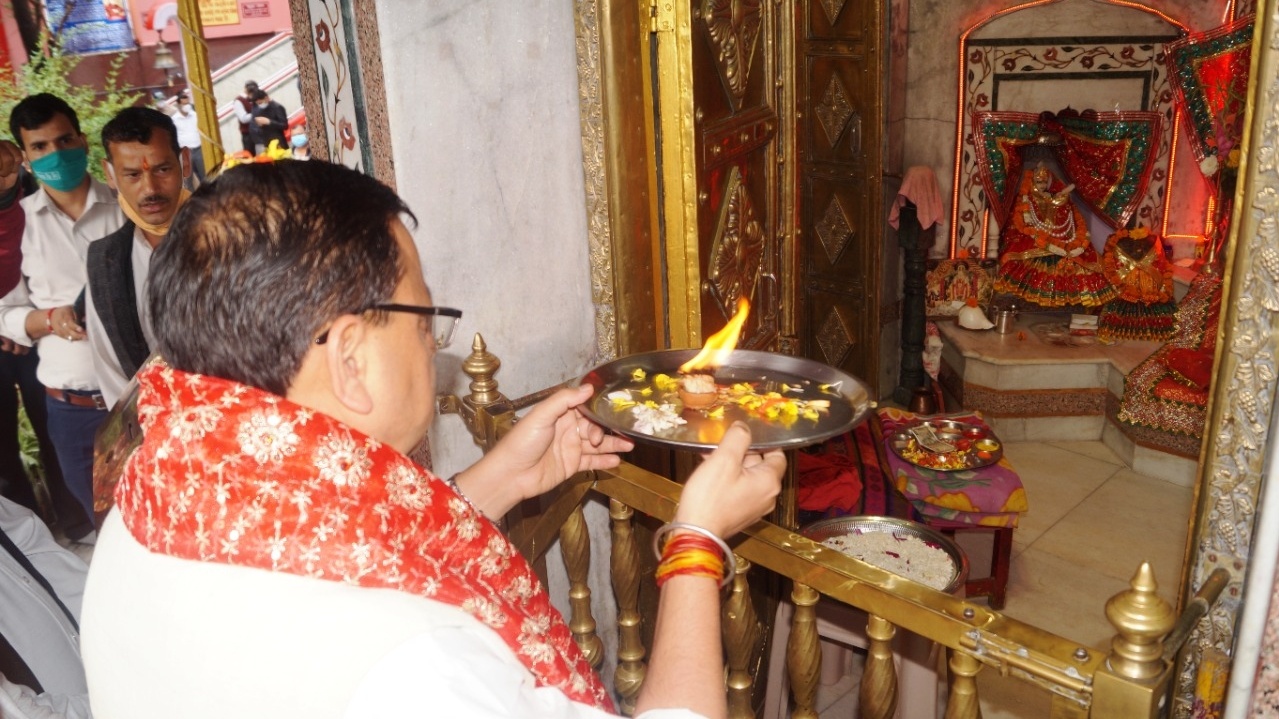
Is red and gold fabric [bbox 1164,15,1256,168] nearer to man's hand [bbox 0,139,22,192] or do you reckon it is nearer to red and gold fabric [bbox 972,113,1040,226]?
red and gold fabric [bbox 972,113,1040,226]

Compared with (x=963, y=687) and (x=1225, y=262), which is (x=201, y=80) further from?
(x=1225, y=262)

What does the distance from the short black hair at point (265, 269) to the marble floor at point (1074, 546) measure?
10.7 feet

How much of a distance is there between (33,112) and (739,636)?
1991mm

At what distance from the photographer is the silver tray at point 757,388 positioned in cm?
179

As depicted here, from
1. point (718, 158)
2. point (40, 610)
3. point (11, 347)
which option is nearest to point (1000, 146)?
point (718, 158)

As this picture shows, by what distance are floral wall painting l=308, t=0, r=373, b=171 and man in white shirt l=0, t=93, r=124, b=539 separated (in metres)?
0.56

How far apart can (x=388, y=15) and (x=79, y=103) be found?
765 millimetres

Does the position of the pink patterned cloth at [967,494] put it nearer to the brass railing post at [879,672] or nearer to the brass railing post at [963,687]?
the brass railing post at [879,672]

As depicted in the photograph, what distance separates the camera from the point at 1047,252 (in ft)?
23.3

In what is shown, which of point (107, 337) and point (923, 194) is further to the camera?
point (923, 194)

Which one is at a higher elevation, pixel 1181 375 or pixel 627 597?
pixel 627 597

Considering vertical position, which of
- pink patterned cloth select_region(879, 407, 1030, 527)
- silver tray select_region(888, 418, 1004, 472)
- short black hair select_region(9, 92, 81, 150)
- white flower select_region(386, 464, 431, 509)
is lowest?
pink patterned cloth select_region(879, 407, 1030, 527)

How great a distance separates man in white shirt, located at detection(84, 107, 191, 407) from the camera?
2490mm

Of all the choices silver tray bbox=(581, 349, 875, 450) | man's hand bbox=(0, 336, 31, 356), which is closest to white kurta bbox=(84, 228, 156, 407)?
man's hand bbox=(0, 336, 31, 356)
